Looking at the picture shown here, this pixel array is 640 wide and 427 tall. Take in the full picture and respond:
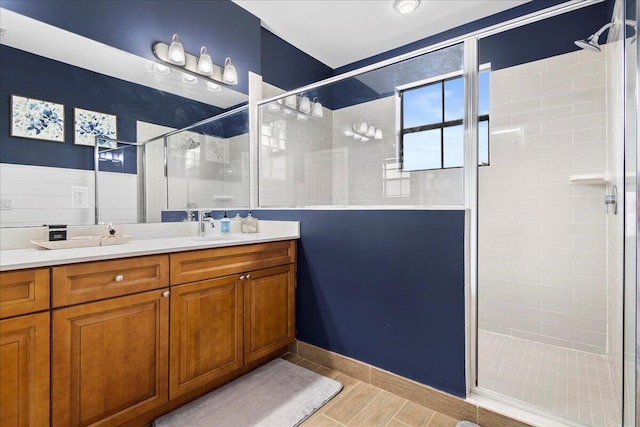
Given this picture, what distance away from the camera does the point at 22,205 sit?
4.98ft

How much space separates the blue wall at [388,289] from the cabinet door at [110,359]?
997 millimetres

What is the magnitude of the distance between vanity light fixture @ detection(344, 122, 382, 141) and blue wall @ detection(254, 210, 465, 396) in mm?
1112

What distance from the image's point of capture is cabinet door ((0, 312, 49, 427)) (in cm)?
105

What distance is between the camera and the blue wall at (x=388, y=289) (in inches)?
63.2

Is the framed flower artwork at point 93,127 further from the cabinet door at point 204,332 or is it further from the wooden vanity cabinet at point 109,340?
the cabinet door at point 204,332

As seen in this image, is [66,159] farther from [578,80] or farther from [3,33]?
[578,80]

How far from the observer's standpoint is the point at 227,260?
176cm

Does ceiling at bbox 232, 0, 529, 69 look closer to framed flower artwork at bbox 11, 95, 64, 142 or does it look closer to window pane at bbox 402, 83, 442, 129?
window pane at bbox 402, 83, 442, 129

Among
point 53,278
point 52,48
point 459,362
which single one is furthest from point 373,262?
point 52,48

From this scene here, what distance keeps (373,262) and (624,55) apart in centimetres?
153

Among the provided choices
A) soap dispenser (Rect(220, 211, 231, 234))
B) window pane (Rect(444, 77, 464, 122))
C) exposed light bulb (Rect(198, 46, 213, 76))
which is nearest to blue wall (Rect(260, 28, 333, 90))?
exposed light bulb (Rect(198, 46, 213, 76))

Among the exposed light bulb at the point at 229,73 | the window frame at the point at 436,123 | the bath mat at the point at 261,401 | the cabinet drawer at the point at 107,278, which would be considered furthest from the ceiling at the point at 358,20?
the bath mat at the point at 261,401

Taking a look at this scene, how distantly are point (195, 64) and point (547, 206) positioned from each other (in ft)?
9.69

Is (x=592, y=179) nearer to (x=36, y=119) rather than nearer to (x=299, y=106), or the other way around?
(x=299, y=106)
